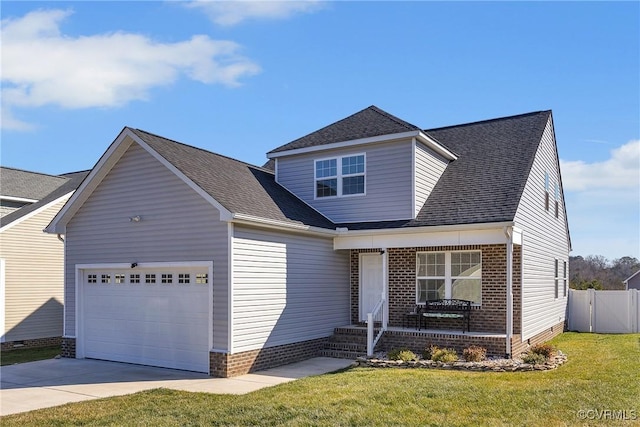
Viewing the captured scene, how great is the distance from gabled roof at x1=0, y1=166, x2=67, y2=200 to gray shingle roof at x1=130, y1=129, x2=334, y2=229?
9.02 meters

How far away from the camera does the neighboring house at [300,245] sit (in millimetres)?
12805

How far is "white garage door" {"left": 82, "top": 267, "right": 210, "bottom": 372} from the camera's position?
12.9m

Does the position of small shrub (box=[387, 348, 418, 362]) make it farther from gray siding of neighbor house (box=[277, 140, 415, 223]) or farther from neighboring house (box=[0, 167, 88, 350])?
neighboring house (box=[0, 167, 88, 350])

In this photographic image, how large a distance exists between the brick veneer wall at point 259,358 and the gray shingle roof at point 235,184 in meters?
3.08

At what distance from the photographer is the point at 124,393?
409 inches

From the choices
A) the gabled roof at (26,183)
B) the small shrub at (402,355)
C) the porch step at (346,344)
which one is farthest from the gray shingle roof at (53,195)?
the small shrub at (402,355)

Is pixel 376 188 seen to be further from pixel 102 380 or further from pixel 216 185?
pixel 102 380

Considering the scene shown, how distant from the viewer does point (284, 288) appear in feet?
45.3

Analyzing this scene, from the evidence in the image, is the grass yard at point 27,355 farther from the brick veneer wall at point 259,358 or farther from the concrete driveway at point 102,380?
the brick veneer wall at point 259,358

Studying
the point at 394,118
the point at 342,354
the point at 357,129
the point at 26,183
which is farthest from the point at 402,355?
the point at 26,183

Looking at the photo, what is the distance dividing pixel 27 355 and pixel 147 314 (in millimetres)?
4875

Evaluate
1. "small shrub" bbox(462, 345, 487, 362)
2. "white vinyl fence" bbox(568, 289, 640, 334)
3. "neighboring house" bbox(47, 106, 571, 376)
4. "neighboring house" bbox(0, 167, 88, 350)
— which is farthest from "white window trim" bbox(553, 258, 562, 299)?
"neighboring house" bbox(0, 167, 88, 350)

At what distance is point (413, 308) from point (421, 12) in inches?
299

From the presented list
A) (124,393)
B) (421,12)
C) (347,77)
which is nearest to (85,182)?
(124,393)
